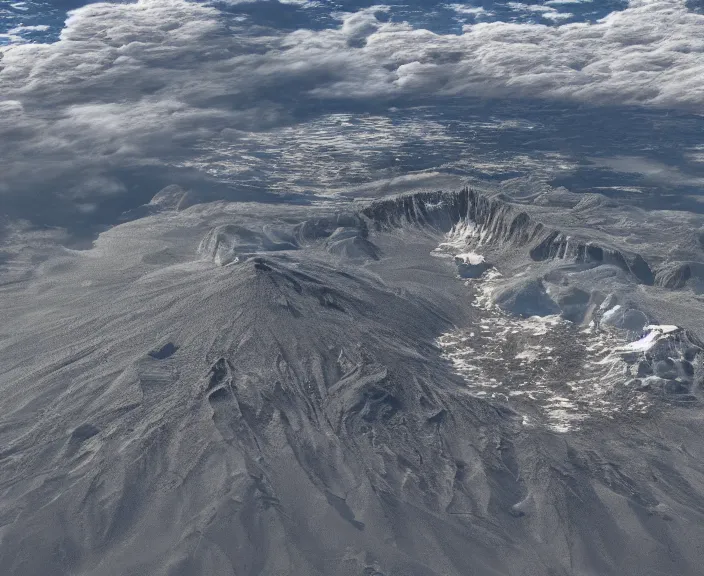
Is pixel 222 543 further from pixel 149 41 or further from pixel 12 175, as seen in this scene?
pixel 149 41

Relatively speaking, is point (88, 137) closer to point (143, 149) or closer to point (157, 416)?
point (143, 149)

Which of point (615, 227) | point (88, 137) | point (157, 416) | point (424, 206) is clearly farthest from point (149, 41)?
point (157, 416)

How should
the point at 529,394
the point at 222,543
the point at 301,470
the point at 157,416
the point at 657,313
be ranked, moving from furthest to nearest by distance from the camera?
the point at 657,313 < the point at 529,394 < the point at 157,416 < the point at 301,470 < the point at 222,543

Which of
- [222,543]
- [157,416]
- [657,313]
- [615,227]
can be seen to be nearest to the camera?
[222,543]

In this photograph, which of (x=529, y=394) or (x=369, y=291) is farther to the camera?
(x=369, y=291)

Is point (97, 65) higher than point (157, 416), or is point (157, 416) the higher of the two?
point (157, 416)

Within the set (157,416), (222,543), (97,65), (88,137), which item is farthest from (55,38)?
(222,543)
